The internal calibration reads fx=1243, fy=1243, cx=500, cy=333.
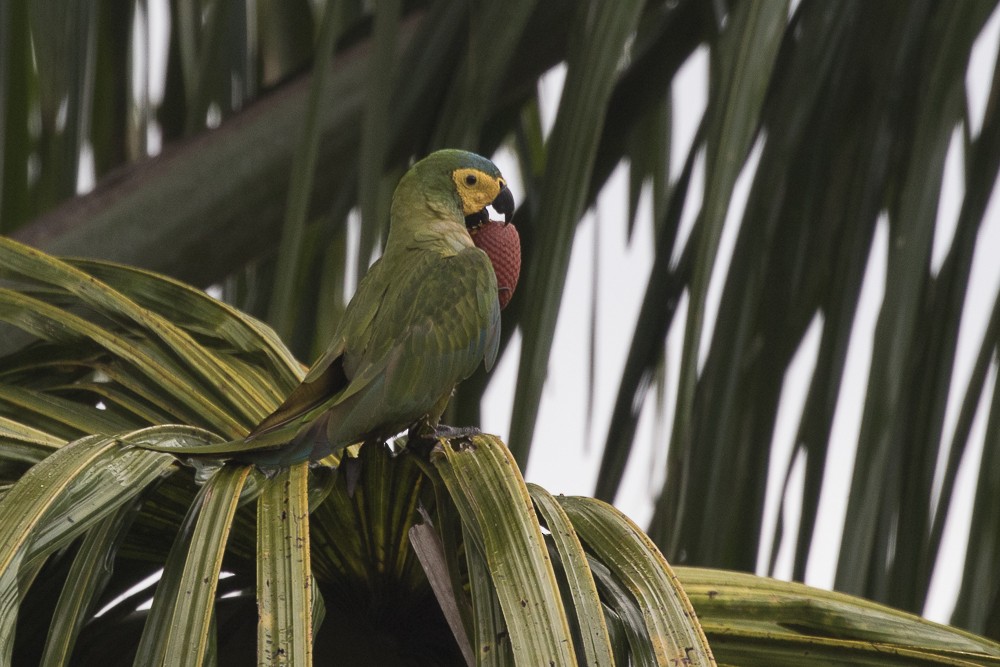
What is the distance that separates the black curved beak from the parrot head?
0.6 inches

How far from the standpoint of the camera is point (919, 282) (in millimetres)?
1104

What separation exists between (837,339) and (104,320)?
687mm

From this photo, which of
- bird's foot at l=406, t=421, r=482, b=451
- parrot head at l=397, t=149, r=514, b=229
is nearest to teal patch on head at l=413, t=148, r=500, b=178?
parrot head at l=397, t=149, r=514, b=229

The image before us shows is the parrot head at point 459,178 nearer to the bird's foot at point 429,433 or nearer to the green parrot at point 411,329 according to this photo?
the green parrot at point 411,329

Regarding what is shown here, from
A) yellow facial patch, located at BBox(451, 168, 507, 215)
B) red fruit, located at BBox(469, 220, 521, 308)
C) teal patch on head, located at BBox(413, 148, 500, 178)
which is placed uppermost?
teal patch on head, located at BBox(413, 148, 500, 178)

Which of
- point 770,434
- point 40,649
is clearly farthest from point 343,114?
point 40,649

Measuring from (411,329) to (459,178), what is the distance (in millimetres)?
207

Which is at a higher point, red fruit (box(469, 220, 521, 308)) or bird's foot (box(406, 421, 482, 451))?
red fruit (box(469, 220, 521, 308))

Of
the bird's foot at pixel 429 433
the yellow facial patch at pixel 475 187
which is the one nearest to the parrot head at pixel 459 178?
the yellow facial patch at pixel 475 187

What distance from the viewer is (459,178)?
120cm

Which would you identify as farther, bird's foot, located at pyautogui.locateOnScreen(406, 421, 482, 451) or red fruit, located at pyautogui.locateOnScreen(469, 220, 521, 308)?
red fruit, located at pyautogui.locateOnScreen(469, 220, 521, 308)

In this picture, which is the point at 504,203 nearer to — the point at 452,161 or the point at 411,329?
the point at 452,161

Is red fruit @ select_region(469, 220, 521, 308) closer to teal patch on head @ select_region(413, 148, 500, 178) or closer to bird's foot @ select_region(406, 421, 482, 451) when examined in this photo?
teal patch on head @ select_region(413, 148, 500, 178)

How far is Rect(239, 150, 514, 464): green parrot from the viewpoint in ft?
2.91
